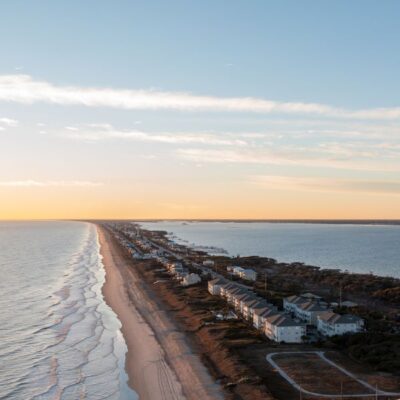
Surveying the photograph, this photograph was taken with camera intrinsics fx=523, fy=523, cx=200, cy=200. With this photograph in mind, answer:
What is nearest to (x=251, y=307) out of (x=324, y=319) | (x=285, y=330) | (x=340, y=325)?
(x=324, y=319)

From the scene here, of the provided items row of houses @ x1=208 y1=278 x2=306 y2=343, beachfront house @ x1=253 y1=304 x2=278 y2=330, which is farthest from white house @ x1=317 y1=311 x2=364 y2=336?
beachfront house @ x1=253 y1=304 x2=278 y2=330

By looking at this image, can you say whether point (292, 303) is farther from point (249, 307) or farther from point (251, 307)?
point (251, 307)

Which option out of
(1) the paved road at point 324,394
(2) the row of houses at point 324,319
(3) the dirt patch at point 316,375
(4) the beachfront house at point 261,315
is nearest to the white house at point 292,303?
Result: (2) the row of houses at point 324,319

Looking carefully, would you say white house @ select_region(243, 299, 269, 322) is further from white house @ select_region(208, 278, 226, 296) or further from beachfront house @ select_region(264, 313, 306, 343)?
white house @ select_region(208, 278, 226, 296)

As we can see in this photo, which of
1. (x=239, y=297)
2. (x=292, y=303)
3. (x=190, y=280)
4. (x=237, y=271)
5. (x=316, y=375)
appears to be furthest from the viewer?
(x=237, y=271)

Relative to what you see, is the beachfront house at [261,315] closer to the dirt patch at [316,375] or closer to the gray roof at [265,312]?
the gray roof at [265,312]
